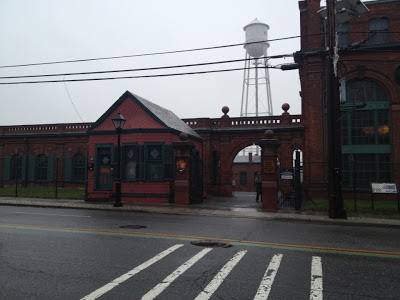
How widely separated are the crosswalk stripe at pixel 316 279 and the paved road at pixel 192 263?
15 mm

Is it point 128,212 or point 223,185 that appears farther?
point 223,185

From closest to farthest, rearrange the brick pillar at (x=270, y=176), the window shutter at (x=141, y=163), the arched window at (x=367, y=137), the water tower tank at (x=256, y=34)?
1. the brick pillar at (x=270, y=176)
2. the window shutter at (x=141, y=163)
3. the arched window at (x=367, y=137)
4. the water tower tank at (x=256, y=34)

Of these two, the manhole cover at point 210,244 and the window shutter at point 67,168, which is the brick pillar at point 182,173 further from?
the window shutter at point 67,168

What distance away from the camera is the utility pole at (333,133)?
12.8 metres

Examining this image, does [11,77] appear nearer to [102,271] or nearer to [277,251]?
[102,271]

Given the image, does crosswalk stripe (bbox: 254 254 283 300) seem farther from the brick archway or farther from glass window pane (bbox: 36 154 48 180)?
glass window pane (bbox: 36 154 48 180)

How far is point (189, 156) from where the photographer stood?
58.1ft

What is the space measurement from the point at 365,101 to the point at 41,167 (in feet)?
95.0

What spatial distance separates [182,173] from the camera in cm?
1766

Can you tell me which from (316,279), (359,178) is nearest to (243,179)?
(359,178)

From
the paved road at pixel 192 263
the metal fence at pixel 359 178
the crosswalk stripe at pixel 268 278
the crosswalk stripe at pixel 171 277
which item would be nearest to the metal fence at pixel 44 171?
the metal fence at pixel 359 178

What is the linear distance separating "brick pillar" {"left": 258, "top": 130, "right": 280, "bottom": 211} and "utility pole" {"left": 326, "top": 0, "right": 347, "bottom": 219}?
3135 millimetres

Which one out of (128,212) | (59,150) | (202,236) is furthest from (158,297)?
(59,150)

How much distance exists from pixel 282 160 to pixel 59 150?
2104 cm
